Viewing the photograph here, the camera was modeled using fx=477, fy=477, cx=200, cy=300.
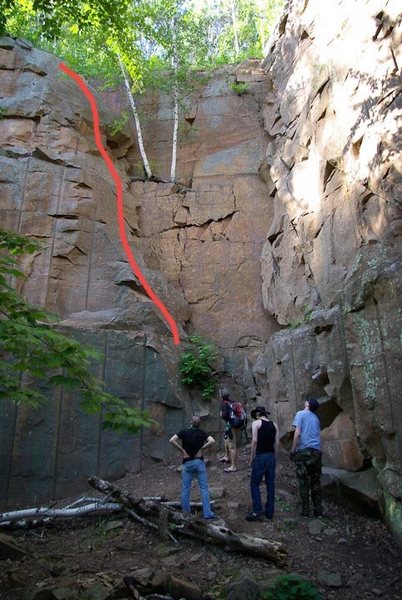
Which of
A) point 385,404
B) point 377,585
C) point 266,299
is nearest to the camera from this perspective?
point 377,585

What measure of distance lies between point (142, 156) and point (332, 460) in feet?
38.8

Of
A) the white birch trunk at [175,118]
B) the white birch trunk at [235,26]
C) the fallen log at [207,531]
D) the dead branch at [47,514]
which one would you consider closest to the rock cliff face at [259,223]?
the white birch trunk at [175,118]

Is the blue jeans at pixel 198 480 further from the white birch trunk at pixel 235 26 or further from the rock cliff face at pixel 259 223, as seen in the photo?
the white birch trunk at pixel 235 26

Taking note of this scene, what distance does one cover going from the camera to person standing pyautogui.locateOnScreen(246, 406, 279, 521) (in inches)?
274

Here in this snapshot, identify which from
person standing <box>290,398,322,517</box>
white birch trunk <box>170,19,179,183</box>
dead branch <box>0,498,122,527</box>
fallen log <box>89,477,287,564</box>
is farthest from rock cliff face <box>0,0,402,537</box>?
dead branch <box>0,498,122,527</box>

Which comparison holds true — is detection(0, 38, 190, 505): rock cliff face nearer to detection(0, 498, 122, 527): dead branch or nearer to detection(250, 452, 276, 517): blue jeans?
detection(0, 498, 122, 527): dead branch

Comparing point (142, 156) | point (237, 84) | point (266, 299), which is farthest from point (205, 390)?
point (237, 84)

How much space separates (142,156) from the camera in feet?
53.1

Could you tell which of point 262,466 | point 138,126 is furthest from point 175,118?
point 262,466

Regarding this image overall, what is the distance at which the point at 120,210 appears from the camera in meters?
14.0

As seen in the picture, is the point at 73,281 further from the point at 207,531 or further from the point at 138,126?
the point at 207,531

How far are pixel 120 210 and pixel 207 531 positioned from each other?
9.97 m

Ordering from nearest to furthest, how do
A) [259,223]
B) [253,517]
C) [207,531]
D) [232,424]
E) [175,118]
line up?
[207,531]
[253,517]
[232,424]
[259,223]
[175,118]

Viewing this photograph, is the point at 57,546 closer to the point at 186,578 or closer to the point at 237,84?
the point at 186,578
